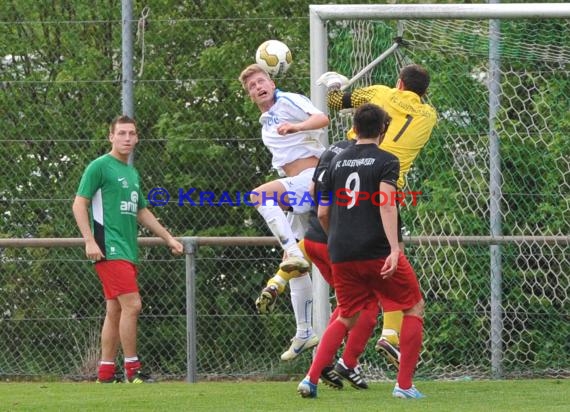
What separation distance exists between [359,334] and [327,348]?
518 millimetres

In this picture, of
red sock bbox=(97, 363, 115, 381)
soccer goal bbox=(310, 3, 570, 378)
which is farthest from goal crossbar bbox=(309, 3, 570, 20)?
red sock bbox=(97, 363, 115, 381)

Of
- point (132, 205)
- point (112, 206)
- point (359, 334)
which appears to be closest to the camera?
point (359, 334)

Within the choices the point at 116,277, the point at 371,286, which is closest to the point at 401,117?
the point at 371,286

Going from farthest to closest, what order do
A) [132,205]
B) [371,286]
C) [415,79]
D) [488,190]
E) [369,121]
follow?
[488,190] < [132,205] < [415,79] < [371,286] < [369,121]

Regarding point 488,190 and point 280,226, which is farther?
point 488,190

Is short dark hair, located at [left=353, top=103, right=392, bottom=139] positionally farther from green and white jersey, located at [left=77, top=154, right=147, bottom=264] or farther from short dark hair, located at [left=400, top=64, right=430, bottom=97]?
green and white jersey, located at [left=77, top=154, right=147, bottom=264]

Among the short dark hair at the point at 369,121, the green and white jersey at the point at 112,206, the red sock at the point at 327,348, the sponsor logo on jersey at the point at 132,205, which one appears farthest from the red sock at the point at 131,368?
the short dark hair at the point at 369,121

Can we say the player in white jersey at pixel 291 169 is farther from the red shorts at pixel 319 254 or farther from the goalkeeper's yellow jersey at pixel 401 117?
the goalkeeper's yellow jersey at pixel 401 117

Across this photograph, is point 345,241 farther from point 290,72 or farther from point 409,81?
point 290,72

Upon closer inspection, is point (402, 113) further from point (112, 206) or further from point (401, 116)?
point (112, 206)

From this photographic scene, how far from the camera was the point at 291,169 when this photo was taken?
916 centimetres

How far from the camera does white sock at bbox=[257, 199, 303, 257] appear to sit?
890 cm

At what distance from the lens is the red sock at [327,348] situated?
7.80m

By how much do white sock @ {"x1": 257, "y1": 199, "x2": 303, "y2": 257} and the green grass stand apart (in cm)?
96
